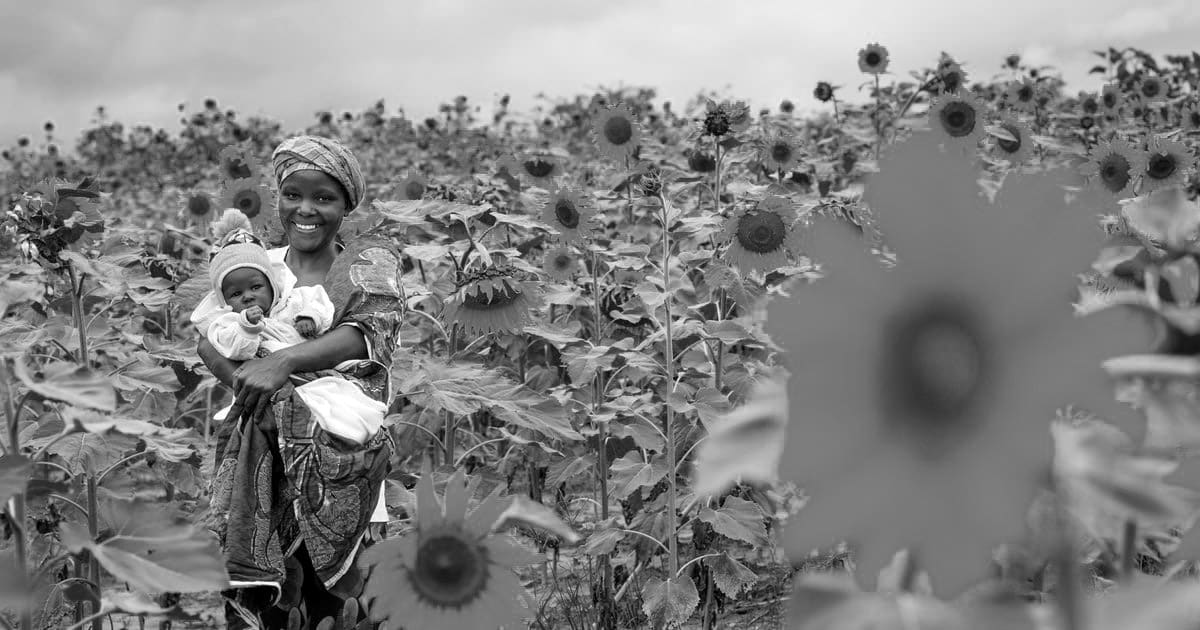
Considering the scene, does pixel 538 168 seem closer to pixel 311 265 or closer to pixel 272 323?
pixel 311 265

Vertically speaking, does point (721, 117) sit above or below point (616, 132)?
below

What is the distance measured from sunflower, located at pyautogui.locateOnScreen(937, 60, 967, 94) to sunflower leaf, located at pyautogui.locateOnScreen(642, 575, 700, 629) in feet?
9.91

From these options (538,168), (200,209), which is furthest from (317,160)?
(200,209)

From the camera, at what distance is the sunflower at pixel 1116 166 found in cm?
337

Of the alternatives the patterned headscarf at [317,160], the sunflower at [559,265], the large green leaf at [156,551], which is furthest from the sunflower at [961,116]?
the large green leaf at [156,551]

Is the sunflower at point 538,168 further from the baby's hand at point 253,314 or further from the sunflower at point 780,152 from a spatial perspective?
the baby's hand at point 253,314

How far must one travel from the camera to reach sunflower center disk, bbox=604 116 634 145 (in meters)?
3.59

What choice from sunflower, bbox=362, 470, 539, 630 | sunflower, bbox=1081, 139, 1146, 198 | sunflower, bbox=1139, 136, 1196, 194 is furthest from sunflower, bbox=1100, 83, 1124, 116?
sunflower, bbox=362, 470, 539, 630

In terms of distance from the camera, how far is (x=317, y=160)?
6.91ft

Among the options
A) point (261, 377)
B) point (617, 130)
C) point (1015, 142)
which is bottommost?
point (261, 377)

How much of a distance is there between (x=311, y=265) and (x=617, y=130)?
5.46 feet

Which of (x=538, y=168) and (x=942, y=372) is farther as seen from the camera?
(x=538, y=168)

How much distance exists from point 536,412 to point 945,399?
169cm

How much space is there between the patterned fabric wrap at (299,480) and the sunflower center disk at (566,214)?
3.26ft
